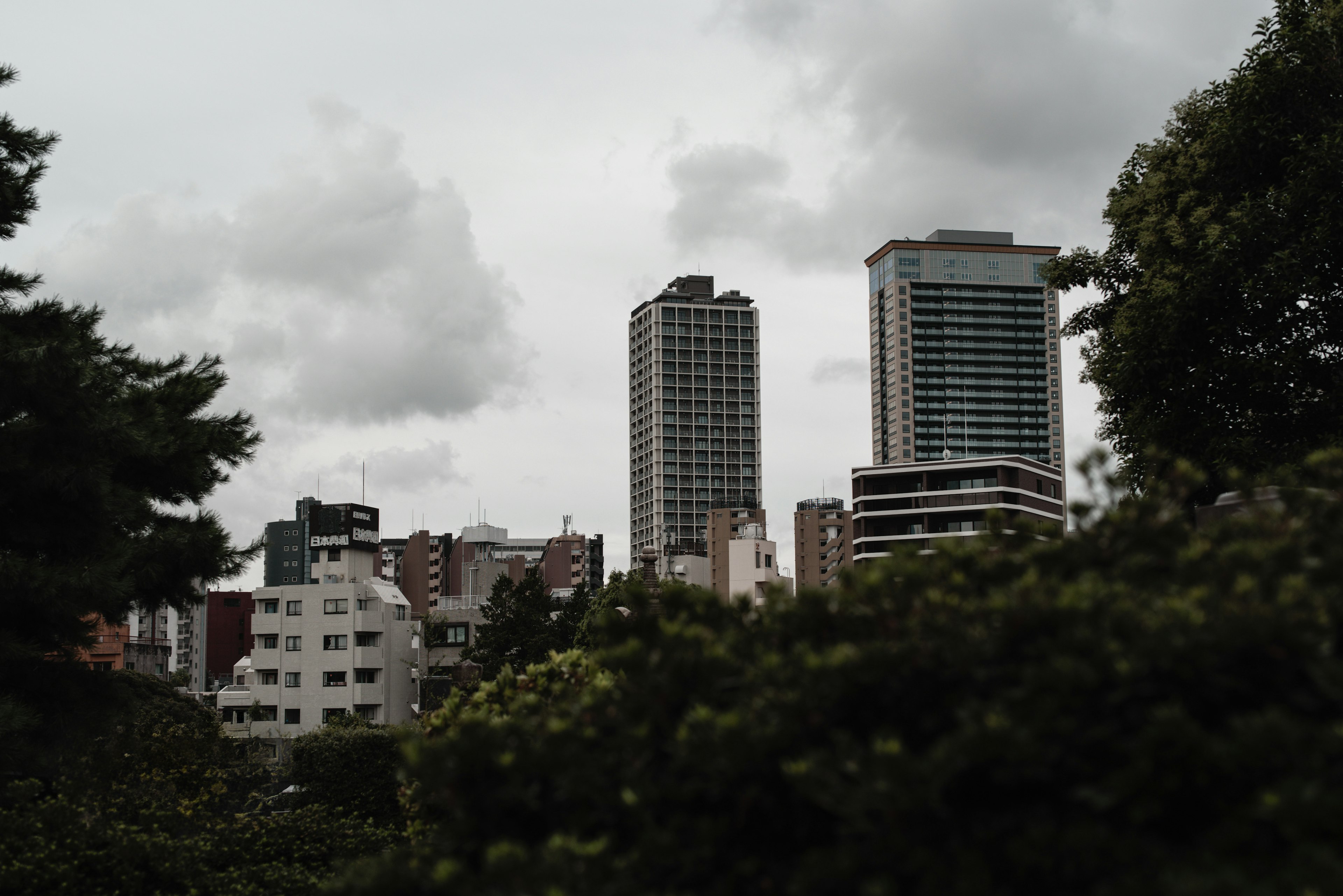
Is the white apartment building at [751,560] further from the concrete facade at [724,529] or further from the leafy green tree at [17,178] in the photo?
the leafy green tree at [17,178]

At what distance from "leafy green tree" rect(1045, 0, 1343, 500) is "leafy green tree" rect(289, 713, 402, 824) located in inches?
1041

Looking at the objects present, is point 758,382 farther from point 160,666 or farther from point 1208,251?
point 1208,251

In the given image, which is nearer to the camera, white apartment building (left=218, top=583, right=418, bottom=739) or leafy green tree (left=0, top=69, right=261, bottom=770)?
leafy green tree (left=0, top=69, right=261, bottom=770)

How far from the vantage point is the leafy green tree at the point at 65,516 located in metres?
14.0

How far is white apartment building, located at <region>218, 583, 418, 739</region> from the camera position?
62844 mm

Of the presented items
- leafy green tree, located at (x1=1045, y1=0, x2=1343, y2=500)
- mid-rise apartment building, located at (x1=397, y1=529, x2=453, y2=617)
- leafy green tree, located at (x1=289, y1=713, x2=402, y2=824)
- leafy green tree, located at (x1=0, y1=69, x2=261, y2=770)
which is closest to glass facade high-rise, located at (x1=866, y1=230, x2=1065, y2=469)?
mid-rise apartment building, located at (x1=397, y1=529, x2=453, y2=617)

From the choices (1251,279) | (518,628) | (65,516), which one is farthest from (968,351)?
(65,516)

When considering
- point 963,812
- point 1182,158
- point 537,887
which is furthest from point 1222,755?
point 1182,158

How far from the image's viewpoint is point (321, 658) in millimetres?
63406

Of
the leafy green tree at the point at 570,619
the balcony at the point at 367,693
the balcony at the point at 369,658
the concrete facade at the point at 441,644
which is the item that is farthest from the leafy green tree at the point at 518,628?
the balcony at the point at 367,693

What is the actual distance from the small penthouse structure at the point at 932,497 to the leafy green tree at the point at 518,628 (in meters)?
33.1

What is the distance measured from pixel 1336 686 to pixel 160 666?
138 metres

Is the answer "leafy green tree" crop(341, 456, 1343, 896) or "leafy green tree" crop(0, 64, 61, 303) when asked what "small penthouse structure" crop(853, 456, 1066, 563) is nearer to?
"leafy green tree" crop(0, 64, 61, 303)

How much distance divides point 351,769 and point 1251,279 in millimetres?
30787
